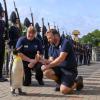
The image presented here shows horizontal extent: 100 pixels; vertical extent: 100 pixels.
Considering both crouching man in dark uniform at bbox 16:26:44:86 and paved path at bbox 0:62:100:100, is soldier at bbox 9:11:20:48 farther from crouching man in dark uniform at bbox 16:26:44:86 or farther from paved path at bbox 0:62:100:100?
paved path at bbox 0:62:100:100

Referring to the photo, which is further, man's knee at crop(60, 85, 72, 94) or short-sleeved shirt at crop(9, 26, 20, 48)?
short-sleeved shirt at crop(9, 26, 20, 48)

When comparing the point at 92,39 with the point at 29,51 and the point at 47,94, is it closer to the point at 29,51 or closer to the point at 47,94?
the point at 29,51

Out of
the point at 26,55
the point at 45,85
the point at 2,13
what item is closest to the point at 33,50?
the point at 26,55

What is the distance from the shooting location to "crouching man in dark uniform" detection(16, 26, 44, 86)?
1247 centimetres

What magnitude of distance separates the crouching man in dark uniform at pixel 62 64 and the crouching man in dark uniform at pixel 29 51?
84 centimetres

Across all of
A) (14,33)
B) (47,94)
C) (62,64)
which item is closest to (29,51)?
(62,64)

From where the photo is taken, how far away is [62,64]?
11562 millimetres

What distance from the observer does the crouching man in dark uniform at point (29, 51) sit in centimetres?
1247

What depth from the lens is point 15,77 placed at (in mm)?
10820

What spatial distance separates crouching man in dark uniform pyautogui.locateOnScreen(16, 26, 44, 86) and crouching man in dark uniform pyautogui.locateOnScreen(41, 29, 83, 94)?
0.84 metres

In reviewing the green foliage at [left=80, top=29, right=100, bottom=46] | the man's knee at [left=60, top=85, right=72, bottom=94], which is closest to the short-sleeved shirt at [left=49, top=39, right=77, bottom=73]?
the man's knee at [left=60, top=85, right=72, bottom=94]

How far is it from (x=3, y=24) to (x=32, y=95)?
4064 mm

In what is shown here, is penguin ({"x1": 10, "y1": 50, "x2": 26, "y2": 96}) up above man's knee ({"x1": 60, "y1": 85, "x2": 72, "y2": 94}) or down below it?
above

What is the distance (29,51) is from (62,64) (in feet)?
5.37
